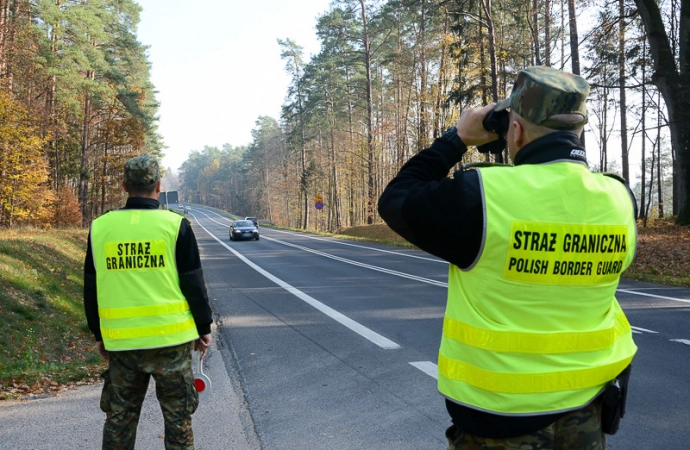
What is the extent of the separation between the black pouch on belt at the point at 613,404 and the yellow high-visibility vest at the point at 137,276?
7.31ft

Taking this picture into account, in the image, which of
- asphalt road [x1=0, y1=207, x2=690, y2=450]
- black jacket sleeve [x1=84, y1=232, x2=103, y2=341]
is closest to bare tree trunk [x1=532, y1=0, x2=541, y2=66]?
asphalt road [x1=0, y1=207, x2=690, y2=450]

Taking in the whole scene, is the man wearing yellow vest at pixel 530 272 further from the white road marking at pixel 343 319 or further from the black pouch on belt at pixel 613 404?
the white road marking at pixel 343 319

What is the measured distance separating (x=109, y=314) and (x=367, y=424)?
7.39 ft

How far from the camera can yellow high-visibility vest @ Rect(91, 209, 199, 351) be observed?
123 inches

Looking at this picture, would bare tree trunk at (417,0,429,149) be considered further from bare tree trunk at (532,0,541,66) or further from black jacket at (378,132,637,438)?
black jacket at (378,132,637,438)

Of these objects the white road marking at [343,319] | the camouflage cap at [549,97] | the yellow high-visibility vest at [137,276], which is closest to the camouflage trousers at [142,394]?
the yellow high-visibility vest at [137,276]

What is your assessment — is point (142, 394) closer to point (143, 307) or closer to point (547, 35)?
point (143, 307)

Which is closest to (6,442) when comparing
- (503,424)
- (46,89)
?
(503,424)

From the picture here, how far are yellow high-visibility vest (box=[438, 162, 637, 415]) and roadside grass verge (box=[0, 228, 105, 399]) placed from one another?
5.11 metres

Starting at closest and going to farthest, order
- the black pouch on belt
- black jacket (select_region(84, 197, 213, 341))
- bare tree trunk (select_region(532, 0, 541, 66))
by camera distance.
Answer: the black pouch on belt
black jacket (select_region(84, 197, 213, 341))
bare tree trunk (select_region(532, 0, 541, 66))

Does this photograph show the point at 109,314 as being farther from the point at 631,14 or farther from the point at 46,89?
the point at 46,89

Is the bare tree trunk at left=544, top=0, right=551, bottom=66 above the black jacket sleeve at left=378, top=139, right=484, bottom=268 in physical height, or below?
above

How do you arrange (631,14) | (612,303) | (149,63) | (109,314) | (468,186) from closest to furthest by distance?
(468,186) < (612,303) < (109,314) < (631,14) < (149,63)

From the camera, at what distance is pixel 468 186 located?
5.68 ft
